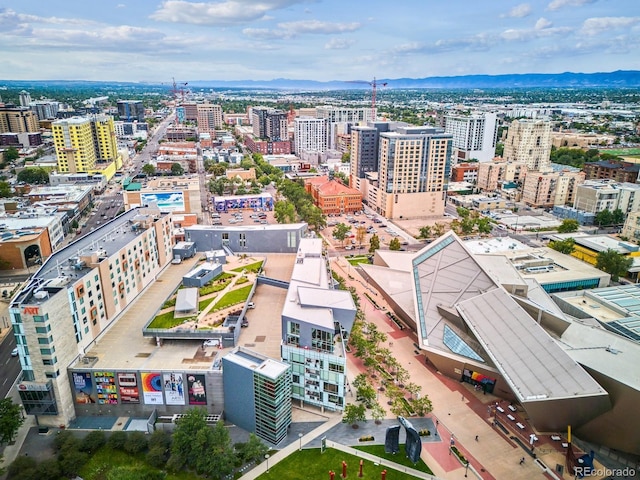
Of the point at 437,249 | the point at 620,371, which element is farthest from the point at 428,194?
the point at 620,371

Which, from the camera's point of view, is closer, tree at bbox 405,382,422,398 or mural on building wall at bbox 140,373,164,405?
mural on building wall at bbox 140,373,164,405

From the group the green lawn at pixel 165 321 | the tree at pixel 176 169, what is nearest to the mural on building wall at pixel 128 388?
the green lawn at pixel 165 321

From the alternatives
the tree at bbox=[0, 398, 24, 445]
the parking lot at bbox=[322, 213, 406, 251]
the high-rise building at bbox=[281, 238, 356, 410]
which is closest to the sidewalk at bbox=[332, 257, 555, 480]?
the high-rise building at bbox=[281, 238, 356, 410]

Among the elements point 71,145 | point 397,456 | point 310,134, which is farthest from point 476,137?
point 397,456

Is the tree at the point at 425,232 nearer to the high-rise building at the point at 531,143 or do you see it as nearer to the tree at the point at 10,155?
the high-rise building at the point at 531,143

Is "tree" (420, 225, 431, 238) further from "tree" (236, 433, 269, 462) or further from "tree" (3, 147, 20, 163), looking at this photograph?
"tree" (3, 147, 20, 163)

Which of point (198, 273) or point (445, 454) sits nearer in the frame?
point (445, 454)

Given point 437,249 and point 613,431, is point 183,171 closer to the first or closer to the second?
point 437,249
